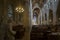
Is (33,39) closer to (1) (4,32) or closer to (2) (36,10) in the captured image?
(1) (4,32)

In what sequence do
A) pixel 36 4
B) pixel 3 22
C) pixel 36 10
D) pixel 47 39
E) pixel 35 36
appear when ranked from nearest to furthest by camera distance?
pixel 3 22
pixel 47 39
pixel 35 36
pixel 36 4
pixel 36 10

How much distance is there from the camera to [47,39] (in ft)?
32.3

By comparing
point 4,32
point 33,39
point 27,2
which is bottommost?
point 33,39

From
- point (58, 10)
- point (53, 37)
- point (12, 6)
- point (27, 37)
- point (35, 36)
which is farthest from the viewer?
point (58, 10)

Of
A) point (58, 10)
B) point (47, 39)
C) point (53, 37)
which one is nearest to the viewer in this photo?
point (53, 37)

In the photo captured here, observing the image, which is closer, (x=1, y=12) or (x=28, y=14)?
(x=1, y=12)

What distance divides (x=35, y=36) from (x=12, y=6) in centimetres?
738

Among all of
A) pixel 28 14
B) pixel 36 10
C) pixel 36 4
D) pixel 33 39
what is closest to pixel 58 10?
pixel 28 14

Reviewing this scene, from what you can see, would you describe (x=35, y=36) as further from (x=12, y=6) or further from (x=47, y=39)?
(x=12, y=6)

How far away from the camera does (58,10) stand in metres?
19.6

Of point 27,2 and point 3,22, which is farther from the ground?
point 27,2

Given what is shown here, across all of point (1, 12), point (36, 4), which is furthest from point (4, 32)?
point (36, 4)

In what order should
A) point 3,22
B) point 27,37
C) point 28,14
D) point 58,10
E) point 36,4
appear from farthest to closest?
point 36,4 → point 58,10 → point 28,14 → point 27,37 → point 3,22

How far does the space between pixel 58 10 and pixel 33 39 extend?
32.3 ft
